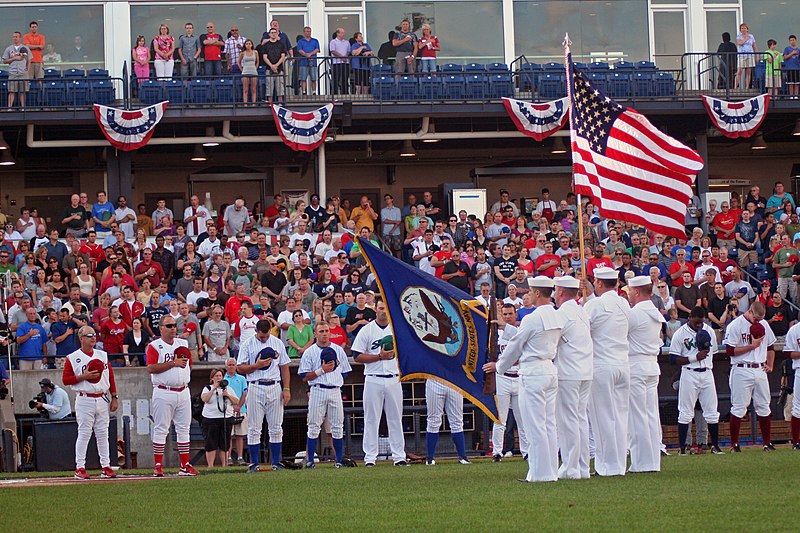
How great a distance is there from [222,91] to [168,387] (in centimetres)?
1488

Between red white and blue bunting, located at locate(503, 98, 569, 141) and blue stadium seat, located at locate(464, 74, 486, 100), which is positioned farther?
blue stadium seat, located at locate(464, 74, 486, 100)

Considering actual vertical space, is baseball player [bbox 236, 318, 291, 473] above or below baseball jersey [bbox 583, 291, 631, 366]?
below

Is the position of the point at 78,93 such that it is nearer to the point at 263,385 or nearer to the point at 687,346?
the point at 263,385

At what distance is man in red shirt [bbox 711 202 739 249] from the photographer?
28578mm

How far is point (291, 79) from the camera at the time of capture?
1222 inches

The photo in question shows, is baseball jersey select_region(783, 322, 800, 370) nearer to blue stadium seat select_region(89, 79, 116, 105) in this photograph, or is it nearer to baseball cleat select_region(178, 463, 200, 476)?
baseball cleat select_region(178, 463, 200, 476)

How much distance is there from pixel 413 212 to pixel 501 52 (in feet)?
23.7

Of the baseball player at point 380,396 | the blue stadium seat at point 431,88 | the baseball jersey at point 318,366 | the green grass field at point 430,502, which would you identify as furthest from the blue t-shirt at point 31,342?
the blue stadium seat at point 431,88

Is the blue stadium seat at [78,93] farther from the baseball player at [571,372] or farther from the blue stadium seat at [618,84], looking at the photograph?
the baseball player at [571,372]

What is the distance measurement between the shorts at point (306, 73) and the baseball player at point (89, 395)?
15595mm

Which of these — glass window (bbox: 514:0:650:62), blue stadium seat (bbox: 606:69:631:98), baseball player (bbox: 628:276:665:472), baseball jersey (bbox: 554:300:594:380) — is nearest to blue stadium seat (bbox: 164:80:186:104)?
glass window (bbox: 514:0:650:62)

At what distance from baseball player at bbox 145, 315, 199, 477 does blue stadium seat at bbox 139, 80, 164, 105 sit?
14.6 m

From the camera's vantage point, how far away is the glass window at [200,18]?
108 ft

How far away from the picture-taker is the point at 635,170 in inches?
596
